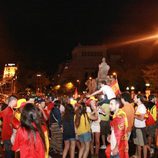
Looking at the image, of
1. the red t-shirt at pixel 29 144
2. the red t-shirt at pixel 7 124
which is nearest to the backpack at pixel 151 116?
the red t-shirt at pixel 7 124

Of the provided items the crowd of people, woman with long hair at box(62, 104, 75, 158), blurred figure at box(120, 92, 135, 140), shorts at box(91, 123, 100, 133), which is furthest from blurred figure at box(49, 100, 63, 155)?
blurred figure at box(120, 92, 135, 140)

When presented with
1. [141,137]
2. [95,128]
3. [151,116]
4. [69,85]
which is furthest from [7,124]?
[69,85]

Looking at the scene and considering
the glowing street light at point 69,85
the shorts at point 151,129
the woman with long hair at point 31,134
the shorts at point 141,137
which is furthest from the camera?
the glowing street light at point 69,85

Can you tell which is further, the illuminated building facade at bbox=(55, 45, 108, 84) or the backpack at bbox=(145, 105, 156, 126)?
the illuminated building facade at bbox=(55, 45, 108, 84)

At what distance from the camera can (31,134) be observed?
5.82 metres

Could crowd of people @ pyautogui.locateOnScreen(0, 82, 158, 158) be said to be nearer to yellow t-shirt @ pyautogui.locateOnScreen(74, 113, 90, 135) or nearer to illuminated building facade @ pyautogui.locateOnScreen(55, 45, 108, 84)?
yellow t-shirt @ pyautogui.locateOnScreen(74, 113, 90, 135)

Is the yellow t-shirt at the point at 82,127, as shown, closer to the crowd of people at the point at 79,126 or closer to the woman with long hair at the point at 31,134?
the crowd of people at the point at 79,126

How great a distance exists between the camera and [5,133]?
9516 mm

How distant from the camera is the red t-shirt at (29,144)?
5.82 metres

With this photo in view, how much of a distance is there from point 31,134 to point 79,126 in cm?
580

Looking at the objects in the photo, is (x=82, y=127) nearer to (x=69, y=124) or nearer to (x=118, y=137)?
(x=69, y=124)

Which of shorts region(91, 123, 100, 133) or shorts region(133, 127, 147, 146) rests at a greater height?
shorts region(91, 123, 100, 133)

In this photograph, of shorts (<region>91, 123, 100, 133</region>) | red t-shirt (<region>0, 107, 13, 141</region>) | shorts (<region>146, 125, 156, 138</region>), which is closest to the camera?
red t-shirt (<region>0, 107, 13, 141</region>)

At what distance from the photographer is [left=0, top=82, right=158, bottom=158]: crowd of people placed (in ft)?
19.2
